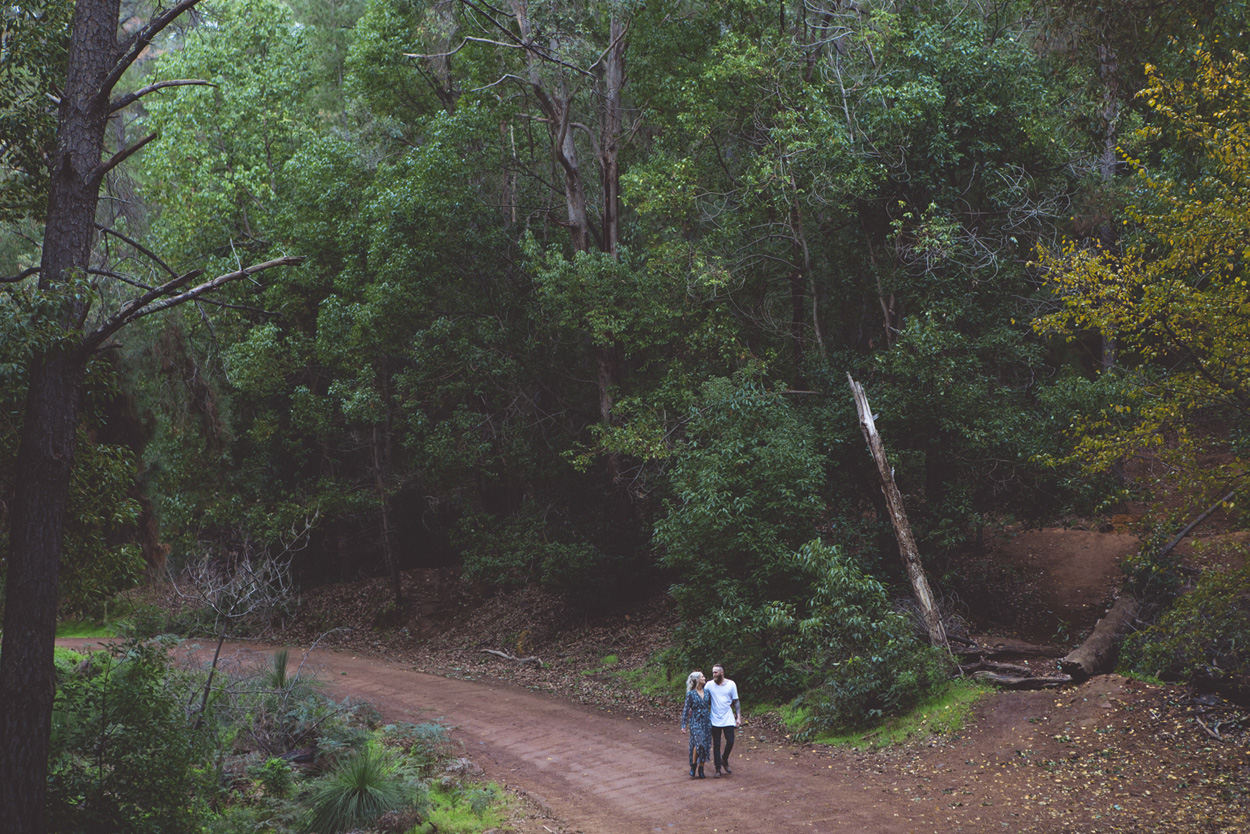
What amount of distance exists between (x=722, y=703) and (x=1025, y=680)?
15.8ft

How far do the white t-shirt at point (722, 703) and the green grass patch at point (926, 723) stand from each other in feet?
7.78

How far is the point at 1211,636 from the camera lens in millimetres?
10727

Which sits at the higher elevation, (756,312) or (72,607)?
(756,312)

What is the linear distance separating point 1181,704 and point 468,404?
58.9 feet

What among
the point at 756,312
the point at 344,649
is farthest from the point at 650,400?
the point at 344,649

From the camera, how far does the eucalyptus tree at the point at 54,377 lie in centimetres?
749

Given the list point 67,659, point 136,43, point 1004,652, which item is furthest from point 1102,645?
point 67,659

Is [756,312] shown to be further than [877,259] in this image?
Yes

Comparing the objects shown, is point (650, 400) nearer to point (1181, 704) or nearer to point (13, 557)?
point (1181, 704)

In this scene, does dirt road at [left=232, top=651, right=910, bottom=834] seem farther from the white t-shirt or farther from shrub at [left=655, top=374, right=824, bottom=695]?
shrub at [left=655, top=374, right=824, bottom=695]

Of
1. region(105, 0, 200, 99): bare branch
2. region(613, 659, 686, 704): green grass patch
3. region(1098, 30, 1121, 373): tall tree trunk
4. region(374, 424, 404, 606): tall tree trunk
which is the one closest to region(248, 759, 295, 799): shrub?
region(613, 659, 686, 704): green grass patch

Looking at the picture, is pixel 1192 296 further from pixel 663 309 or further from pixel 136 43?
pixel 663 309

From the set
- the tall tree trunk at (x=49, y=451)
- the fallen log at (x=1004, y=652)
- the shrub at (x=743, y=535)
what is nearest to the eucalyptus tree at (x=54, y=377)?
the tall tree trunk at (x=49, y=451)

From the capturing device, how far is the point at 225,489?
81.7ft
